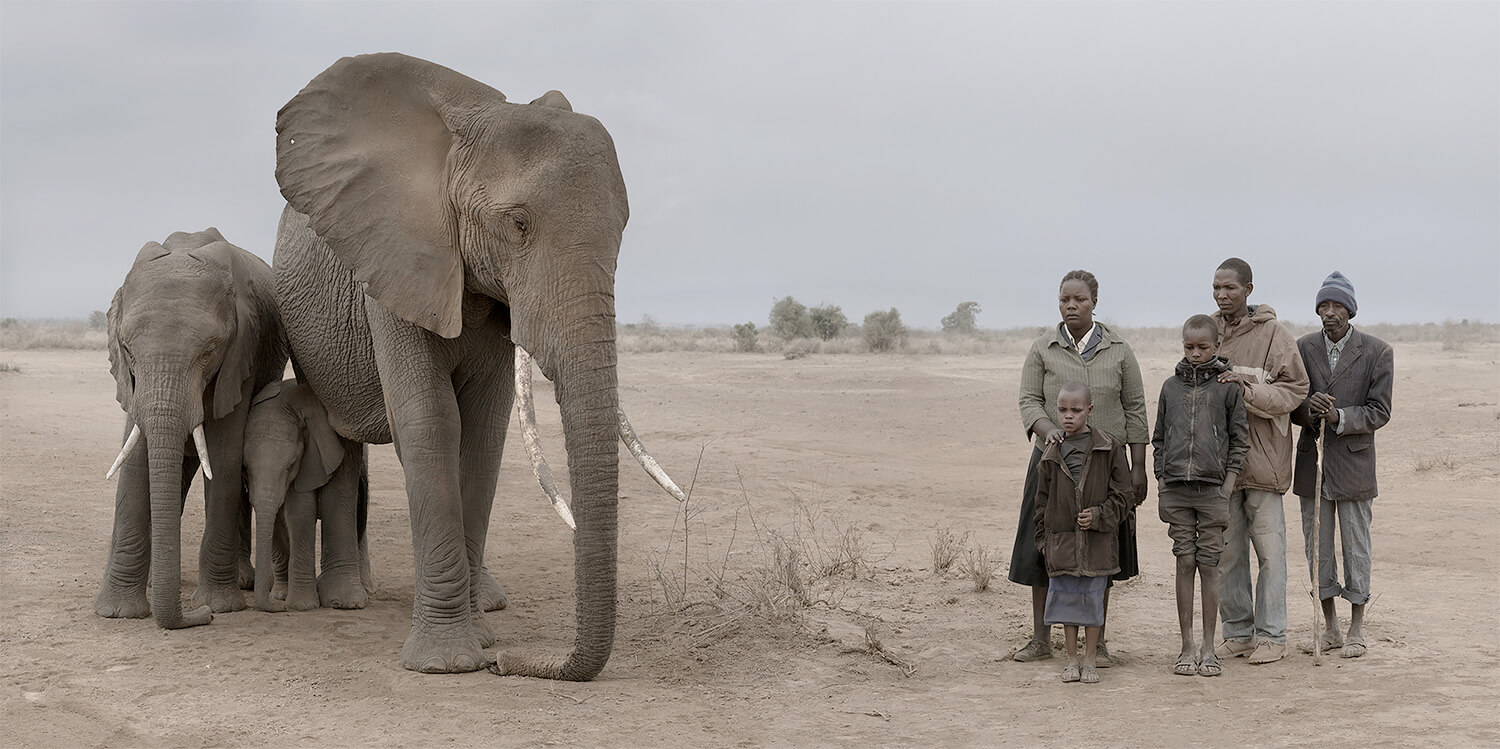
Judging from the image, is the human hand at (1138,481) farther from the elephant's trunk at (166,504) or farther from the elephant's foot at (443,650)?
the elephant's trunk at (166,504)

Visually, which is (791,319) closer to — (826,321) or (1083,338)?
(826,321)

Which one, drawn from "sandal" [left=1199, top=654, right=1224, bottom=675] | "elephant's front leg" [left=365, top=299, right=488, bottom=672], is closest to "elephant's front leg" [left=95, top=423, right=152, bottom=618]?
"elephant's front leg" [left=365, top=299, right=488, bottom=672]

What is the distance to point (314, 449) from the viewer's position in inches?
334

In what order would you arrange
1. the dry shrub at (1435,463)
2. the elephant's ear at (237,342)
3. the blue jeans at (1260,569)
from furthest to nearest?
1. the dry shrub at (1435,463)
2. the elephant's ear at (237,342)
3. the blue jeans at (1260,569)

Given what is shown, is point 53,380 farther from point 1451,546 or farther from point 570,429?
point 1451,546

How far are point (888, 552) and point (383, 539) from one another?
15.1 ft

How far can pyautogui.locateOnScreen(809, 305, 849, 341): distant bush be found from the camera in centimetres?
4622

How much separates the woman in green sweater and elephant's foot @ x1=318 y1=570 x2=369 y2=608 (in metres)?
4.46

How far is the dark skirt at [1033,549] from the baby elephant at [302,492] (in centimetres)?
451

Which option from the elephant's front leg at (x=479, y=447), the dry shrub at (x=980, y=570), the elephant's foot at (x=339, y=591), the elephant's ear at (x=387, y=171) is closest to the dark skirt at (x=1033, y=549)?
the dry shrub at (x=980, y=570)

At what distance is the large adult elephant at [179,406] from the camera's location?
7.54m

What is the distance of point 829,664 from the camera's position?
730 cm

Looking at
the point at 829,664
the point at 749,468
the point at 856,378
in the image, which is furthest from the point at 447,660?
the point at 856,378

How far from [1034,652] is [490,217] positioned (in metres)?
4.06
